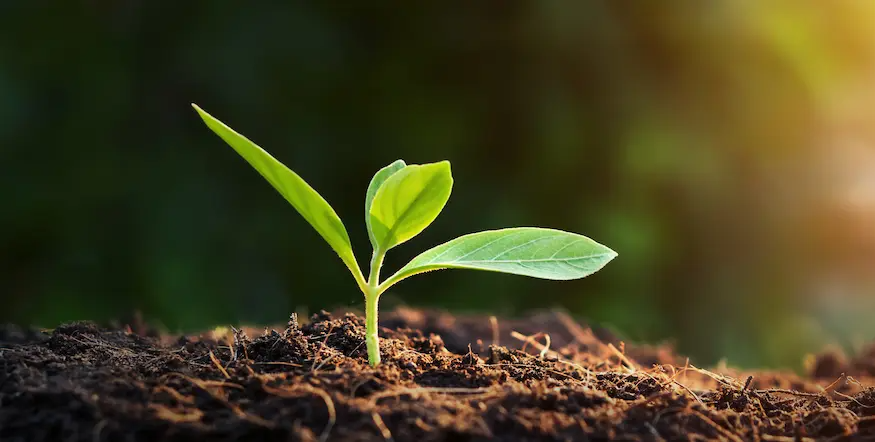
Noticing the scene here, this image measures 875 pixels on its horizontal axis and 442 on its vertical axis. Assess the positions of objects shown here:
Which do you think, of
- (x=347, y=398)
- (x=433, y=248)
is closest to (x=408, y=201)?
(x=433, y=248)

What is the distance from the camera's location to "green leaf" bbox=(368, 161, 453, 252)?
0.86 metres

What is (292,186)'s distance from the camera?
2.86 feet

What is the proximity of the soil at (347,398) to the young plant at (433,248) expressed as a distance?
12 centimetres

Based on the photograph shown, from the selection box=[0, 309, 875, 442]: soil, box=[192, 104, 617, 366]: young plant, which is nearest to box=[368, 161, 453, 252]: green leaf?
box=[192, 104, 617, 366]: young plant

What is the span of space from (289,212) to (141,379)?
2091 millimetres

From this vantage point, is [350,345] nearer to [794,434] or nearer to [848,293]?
[794,434]

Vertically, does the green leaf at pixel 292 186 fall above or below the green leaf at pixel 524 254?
above

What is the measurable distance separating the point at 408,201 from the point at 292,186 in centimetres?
15

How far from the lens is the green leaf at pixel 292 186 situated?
31.9 inches

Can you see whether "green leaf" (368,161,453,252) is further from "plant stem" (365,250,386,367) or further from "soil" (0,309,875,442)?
"soil" (0,309,875,442)

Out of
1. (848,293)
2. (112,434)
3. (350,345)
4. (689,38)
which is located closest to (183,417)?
(112,434)

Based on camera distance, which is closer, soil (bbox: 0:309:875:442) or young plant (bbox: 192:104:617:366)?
soil (bbox: 0:309:875:442)

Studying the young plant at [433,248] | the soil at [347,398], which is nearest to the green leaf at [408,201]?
the young plant at [433,248]

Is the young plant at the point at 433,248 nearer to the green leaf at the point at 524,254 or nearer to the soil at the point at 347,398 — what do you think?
the green leaf at the point at 524,254
